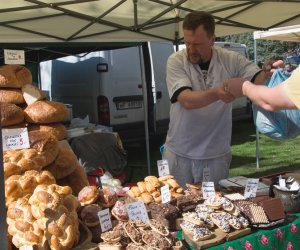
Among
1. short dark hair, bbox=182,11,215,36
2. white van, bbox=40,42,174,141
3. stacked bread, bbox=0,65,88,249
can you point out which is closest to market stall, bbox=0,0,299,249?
short dark hair, bbox=182,11,215,36

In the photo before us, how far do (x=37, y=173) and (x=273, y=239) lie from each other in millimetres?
1062

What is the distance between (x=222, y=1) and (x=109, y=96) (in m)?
3.27

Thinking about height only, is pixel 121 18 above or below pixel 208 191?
above

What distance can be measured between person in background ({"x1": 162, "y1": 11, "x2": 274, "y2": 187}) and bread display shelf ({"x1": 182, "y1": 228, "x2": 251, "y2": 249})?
878 millimetres

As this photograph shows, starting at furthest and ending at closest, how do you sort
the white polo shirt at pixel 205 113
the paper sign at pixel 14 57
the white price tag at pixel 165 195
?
the white polo shirt at pixel 205 113, the paper sign at pixel 14 57, the white price tag at pixel 165 195

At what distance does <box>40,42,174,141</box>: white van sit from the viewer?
641 centimetres

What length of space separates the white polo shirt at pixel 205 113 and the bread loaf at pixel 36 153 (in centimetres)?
90

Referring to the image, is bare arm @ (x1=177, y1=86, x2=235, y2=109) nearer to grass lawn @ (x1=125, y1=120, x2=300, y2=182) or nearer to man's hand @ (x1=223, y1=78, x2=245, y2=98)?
man's hand @ (x1=223, y1=78, x2=245, y2=98)

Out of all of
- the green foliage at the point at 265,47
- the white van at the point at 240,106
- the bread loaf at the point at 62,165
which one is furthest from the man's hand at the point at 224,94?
the green foliage at the point at 265,47

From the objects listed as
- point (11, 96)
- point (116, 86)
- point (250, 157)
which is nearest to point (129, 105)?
point (116, 86)

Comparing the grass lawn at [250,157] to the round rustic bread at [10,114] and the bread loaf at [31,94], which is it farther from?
Answer: the round rustic bread at [10,114]

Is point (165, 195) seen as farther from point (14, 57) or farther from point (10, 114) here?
point (14, 57)

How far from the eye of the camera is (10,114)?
2.20m

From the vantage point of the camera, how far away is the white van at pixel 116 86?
21.0 ft
